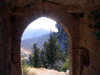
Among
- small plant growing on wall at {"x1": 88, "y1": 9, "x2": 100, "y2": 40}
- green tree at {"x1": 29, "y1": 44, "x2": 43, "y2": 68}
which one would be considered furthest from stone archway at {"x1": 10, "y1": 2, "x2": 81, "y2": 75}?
green tree at {"x1": 29, "y1": 44, "x2": 43, "y2": 68}

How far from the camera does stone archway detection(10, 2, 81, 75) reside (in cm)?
394

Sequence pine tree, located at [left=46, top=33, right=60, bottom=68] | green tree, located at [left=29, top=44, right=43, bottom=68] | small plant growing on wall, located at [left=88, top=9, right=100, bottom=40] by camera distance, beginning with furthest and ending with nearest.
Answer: pine tree, located at [left=46, top=33, right=60, bottom=68], green tree, located at [left=29, top=44, right=43, bottom=68], small plant growing on wall, located at [left=88, top=9, right=100, bottom=40]

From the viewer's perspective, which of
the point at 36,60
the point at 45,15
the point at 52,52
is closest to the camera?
the point at 45,15

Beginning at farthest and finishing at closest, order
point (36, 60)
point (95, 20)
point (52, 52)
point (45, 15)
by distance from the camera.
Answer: point (52, 52), point (36, 60), point (45, 15), point (95, 20)

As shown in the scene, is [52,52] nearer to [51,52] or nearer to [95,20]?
[51,52]

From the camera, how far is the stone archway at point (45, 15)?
394cm

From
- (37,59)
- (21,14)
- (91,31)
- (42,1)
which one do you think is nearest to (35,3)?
(42,1)

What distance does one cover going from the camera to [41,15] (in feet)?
13.5

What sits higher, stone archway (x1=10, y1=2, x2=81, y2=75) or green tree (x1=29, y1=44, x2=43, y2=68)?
stone archway (x1=10, y1=2, x2=81, y2=75)

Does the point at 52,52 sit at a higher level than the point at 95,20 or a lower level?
lower

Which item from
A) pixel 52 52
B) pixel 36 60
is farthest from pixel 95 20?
pixel 52 52

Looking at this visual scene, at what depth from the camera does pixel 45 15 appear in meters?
4.17

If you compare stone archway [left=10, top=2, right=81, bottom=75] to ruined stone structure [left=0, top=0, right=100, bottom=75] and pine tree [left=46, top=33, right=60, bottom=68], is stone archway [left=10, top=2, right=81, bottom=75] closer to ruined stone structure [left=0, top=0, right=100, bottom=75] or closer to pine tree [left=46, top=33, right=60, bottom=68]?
ruined stone structure [left=0, top=0, right=100, bottom=75]

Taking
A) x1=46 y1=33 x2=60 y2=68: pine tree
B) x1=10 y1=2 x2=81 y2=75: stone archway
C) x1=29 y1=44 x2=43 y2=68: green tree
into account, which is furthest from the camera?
x1=46 y1=33 x2=60 y2=68: pine tree
